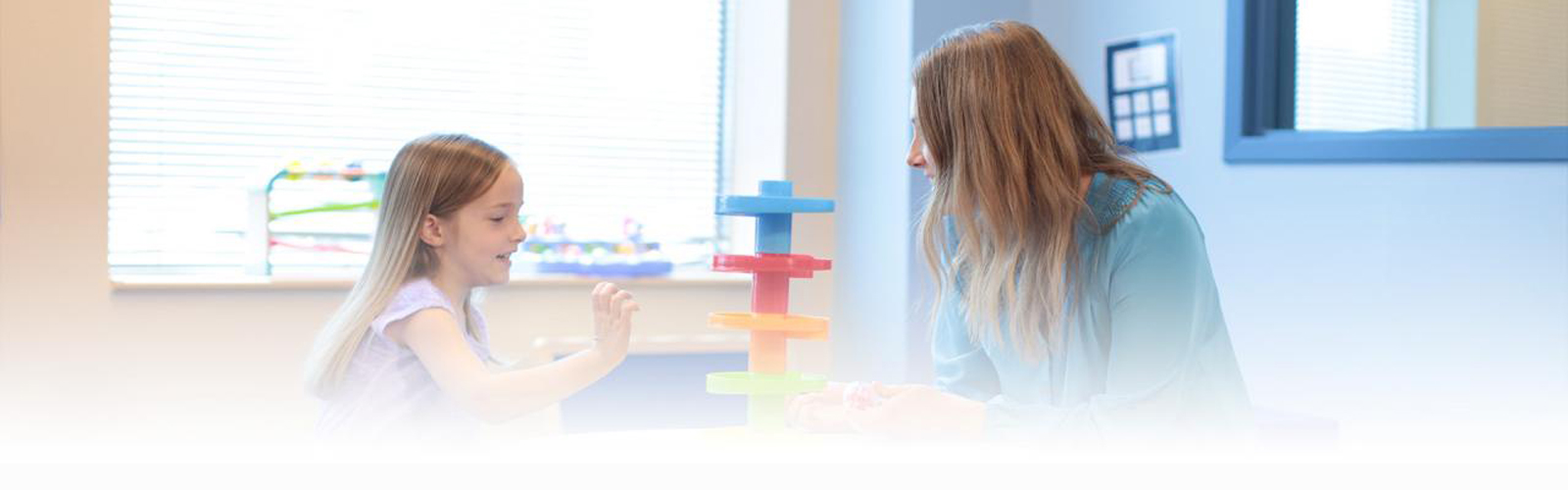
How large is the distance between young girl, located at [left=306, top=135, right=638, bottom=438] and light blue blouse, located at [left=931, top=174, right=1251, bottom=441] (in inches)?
18.0

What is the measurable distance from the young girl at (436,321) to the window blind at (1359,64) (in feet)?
4.21

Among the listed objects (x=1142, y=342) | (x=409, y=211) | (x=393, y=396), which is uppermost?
(x=409, y=211)

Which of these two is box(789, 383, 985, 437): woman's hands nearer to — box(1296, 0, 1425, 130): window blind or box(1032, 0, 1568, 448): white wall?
box(1032, 0, 1568, 448): white wall

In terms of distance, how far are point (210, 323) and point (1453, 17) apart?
2116 millimetres

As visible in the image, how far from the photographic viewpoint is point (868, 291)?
9.59 ft

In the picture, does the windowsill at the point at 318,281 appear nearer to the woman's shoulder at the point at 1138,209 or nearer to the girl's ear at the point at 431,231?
the girl's ear at the point at 431,231

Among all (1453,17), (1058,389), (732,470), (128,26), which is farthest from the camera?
(128,26)

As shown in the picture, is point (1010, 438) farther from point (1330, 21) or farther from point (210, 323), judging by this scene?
point (210, 323)

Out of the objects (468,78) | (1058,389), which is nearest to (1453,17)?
(1058,389)

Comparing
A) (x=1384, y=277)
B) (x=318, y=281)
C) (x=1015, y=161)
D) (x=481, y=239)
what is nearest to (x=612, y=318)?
(x=481, y=239)

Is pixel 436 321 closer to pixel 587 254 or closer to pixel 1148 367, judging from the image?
pixel 1148 367

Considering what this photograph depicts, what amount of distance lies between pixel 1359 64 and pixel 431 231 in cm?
147

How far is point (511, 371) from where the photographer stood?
5.03 ft

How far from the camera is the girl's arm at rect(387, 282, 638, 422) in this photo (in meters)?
1.45
